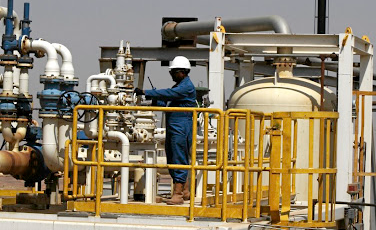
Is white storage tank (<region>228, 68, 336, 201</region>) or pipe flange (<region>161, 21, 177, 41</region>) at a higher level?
pipe flange (<region>161, 21, 177, 41</region>)

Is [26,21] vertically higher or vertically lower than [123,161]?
higher

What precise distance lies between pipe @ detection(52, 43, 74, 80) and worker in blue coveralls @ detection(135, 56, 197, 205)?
186 cm

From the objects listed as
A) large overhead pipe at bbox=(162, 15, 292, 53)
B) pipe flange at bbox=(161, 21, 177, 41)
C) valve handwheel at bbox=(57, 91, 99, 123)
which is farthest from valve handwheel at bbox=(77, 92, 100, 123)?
pipe flange at bbox=(161, 21, 177, 41)

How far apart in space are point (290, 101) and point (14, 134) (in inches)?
175

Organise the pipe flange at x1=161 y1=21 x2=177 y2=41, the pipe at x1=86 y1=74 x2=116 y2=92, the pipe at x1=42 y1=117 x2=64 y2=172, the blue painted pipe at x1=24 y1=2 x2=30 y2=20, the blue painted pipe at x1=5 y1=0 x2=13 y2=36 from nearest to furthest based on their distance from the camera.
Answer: the pipe at x1=42 y1=117 x2=64 y2=172 < the blue painted pipe at x1=5 y1=0 x2=13 y2=36 < the pipe at x1=86 y1=74 x2=116 y2=92 < the blue painted pipe at x1=24 y1=2 x2=30 y2=20 < the pipe flange at x1=161 y1=21 x2=177 y2=41

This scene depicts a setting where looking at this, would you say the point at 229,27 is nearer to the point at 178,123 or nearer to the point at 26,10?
the point at 26,10

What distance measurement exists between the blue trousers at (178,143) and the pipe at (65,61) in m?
2.04

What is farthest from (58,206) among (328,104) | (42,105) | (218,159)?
(328,104)

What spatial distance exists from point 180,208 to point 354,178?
4.77 m

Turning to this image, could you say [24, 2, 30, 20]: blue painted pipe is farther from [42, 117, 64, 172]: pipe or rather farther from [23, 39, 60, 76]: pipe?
[42, 117, 64, 172]: pipe

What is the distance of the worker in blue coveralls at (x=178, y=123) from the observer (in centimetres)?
1163

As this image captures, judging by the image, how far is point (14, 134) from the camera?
13.9 metres

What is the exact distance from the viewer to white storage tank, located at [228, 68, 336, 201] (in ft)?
49.6

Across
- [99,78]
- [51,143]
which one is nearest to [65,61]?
[99,78]
